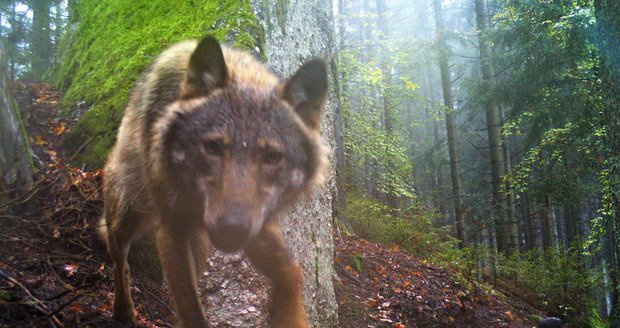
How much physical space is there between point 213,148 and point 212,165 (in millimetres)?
100

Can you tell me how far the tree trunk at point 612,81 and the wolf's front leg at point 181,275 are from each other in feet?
29.1

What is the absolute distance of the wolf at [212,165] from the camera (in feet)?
7.68

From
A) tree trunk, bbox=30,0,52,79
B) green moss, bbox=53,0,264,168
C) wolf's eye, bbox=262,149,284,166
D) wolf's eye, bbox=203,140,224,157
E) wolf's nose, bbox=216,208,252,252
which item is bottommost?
wolf's nose, bbox=216,208,252,252

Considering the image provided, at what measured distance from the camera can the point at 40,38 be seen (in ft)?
30.8

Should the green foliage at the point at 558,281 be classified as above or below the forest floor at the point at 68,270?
below

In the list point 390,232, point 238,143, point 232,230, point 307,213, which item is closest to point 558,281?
point 390,232

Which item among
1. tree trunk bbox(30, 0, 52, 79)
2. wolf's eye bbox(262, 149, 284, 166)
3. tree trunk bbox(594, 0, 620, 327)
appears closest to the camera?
wolf's eye bbox(262, 149, 284, 166)

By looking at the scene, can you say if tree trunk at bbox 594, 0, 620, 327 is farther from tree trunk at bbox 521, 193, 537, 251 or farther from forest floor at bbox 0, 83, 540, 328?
tree trunk at bbox 521, 193, 537, 251

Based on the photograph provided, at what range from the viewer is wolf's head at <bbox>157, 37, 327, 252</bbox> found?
2.18 metres

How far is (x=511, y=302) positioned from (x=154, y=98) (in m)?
12.7

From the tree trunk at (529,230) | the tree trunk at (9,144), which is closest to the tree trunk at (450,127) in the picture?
the tree trunk at (529,230)

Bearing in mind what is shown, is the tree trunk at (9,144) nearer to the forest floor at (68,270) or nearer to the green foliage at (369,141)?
the forest floor at (68,270)

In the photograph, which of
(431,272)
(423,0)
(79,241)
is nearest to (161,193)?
(79,241)

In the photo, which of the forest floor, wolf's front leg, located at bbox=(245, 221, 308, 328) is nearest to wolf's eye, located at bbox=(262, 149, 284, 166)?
wolf's front leg, located at bbox=(245, 221, 308, 328)
